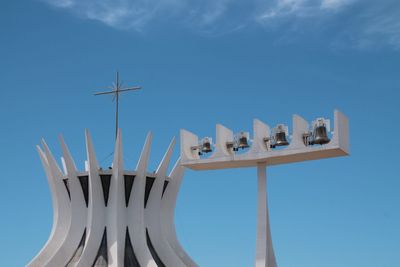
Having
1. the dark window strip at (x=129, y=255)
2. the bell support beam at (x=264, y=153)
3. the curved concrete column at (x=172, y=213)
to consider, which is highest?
the bell support beam at (x=264, y=153)

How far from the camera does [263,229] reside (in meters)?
34.2

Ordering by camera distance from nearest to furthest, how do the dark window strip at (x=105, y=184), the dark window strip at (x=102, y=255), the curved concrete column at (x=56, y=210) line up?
the dark window strip at (x=102, y=255), the curved concrete column at (x=56, y=210), the dark window strip at (x=105, y=184)

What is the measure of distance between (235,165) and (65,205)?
36.6 feet

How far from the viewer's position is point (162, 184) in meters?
41.7

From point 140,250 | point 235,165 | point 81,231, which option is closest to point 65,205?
point 81,231

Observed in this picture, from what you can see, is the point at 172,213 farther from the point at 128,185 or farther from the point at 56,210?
the point at 56,210

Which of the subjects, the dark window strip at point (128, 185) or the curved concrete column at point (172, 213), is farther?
the curved concrete column at point (172, 213)

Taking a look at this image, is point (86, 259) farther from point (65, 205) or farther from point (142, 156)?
point (142, 156)

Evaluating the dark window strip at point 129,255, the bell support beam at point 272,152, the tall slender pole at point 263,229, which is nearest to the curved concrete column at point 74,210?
the dark window strip at point 129,255

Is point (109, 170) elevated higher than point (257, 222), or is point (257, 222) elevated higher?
point (109, 170)

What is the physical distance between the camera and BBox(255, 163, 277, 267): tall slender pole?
33812 mm

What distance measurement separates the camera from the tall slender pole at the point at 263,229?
111 ft

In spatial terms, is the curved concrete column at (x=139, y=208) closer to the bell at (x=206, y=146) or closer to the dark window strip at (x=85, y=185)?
the dark window strip at (x=85, y=185)

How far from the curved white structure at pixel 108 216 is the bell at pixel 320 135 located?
11679 millimetres
